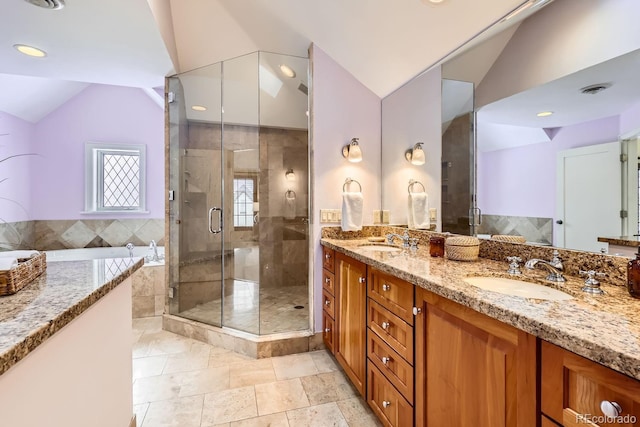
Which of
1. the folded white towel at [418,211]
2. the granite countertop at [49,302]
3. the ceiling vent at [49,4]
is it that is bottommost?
→ the granite countertop at [49,302]

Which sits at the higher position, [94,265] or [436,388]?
[94,265]

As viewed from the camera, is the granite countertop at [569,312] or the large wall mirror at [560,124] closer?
the granite countertop at [569,312]

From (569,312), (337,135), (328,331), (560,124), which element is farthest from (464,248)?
(337,135)

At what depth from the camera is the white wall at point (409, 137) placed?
2.09 meters

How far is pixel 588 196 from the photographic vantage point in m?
1.14

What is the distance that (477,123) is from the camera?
163 centimetres

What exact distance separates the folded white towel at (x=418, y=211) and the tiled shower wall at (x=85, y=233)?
3.52 metres

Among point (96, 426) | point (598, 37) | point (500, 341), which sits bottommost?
point (96, 426)

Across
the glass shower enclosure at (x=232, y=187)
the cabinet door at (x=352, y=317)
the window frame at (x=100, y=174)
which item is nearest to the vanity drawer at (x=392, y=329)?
the cabinet door at (x=352, y=317)

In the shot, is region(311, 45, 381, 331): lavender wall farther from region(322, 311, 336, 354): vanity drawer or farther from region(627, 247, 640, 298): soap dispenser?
region(627, 247, 640, 298): soap dispenser

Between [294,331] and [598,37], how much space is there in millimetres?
2444

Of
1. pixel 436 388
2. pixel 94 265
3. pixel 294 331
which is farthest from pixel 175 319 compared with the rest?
pixel 436 388

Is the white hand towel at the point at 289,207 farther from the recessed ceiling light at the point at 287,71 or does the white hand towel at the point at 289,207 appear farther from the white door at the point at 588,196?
the white door at the point at 588,196

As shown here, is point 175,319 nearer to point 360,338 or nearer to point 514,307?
point 360,338
